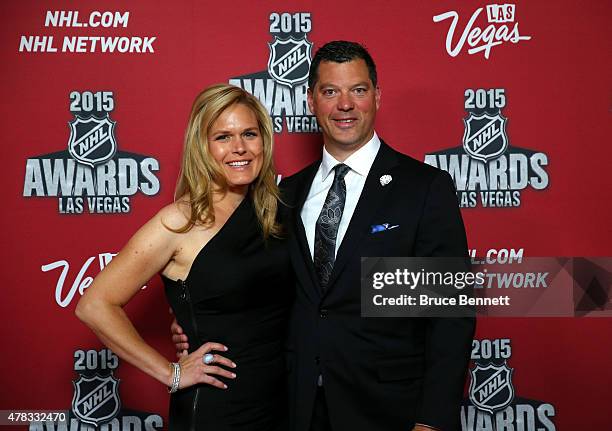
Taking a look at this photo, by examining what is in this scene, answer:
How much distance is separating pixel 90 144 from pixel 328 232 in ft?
4.09

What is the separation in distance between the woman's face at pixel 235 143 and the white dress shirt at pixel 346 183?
21cm

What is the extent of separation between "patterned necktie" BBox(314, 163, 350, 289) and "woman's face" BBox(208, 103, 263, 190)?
251mm

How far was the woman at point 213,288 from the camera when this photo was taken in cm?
172

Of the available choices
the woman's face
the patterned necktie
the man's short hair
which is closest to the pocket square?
the patterned necktie

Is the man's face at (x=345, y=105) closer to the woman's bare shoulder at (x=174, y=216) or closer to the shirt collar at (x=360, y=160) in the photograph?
the shirt collar at (x=360, y=160)

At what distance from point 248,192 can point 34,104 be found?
46.2 inches

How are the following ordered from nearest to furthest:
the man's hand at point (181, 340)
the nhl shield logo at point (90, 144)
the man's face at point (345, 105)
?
the man's hand at point (181, 340), the man's face at point (345, 105), the nhl shield logo at point (90, 144)

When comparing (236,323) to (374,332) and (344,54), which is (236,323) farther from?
(344,54)

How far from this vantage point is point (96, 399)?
2.53 metres

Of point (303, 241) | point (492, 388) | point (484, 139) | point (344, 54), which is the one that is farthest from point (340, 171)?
point (492, 388)

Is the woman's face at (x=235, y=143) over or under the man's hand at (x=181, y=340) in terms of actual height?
over

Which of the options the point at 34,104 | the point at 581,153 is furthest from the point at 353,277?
the point at 34,104

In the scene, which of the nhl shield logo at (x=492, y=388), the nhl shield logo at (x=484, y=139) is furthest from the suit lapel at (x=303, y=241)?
the nhl shield logo at (x=492, y=388)

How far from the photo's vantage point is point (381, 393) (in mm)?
1712
